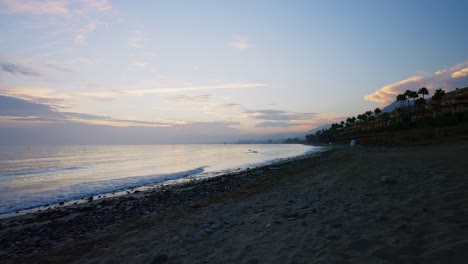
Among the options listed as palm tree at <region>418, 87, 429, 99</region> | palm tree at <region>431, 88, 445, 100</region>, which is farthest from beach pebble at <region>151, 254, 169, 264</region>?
palm tree at <region>418, 87, 429, 99</region>

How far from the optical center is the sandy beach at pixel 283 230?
4.73 meters

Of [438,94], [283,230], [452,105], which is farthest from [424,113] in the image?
A: [283,230]

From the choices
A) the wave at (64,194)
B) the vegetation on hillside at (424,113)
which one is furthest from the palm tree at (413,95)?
the wave at (64,194)

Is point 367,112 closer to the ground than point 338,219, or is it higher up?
higher up

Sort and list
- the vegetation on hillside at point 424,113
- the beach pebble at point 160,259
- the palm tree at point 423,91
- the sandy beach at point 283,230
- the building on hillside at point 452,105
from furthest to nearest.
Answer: the palm tree at point 423,91 < the building on hillside at point 452,105 < the vegetation on hillside at point 424,113 < the beach pebble at point 160,259 < the sandy beach at point 283,230

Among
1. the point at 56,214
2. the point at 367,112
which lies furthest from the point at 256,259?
the point at 367,112

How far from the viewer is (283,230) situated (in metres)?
6.62

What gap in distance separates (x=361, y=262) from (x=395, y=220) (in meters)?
2.35

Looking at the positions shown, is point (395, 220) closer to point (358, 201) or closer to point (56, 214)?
point (358, 201)

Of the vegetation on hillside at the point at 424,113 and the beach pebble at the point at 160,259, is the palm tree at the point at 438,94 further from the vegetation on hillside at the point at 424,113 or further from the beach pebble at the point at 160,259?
the beach pebble at the point at 160,259

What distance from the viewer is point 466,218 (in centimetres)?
536

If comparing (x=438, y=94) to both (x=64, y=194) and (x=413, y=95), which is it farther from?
(x=64, y=194)

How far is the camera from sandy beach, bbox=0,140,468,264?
4.73m

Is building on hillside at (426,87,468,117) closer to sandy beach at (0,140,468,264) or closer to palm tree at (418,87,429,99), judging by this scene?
palm tree at (418,87,429,99)
